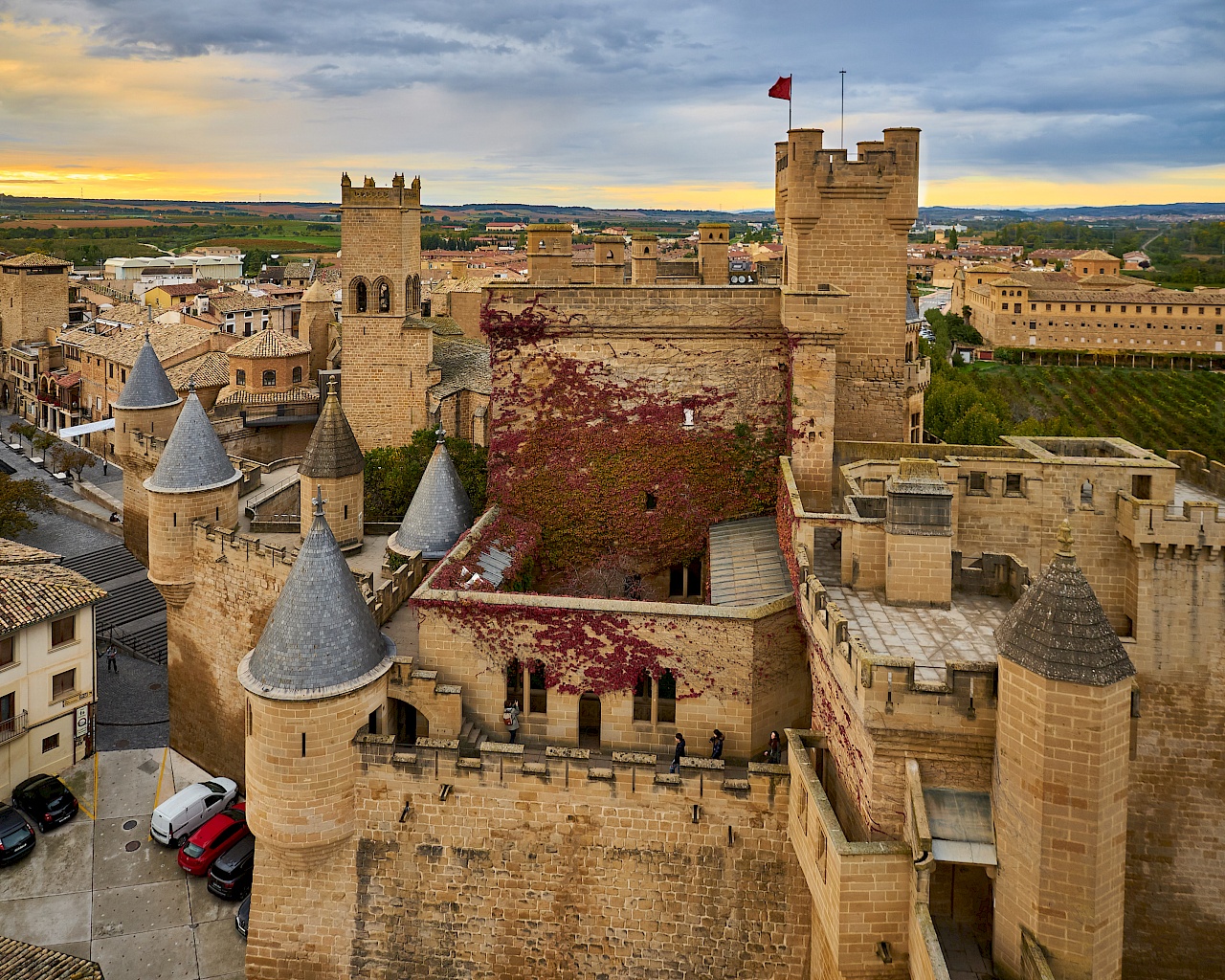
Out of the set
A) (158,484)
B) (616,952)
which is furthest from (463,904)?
(158,484)

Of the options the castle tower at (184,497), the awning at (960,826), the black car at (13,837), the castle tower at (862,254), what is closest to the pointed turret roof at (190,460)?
the castle tower at (184,497)

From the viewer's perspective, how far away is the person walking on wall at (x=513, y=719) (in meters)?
19.4

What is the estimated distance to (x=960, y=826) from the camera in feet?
40.7

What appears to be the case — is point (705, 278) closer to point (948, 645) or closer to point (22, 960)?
point (948, 645)

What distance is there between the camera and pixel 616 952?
58.2 ft

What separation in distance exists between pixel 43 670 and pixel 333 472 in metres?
10.7

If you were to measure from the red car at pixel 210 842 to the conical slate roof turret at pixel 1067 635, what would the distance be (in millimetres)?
20071

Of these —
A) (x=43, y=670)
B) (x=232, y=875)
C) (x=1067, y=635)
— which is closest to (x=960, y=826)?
(x=1067, y=635)

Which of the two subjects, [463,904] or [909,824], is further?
[463,904]

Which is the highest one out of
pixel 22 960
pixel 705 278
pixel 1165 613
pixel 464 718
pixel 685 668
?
pixel 705 278

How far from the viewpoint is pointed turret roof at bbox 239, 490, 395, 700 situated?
1731 centimetres

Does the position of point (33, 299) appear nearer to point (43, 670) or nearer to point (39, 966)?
point (43, 670)

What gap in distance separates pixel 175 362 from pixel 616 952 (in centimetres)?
5674

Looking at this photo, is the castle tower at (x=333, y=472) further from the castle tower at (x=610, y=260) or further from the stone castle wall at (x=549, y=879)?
the castle tower at (x=610, y=260)
